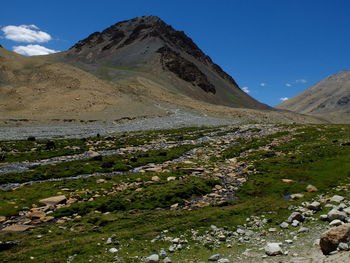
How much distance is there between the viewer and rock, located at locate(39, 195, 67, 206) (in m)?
20.1

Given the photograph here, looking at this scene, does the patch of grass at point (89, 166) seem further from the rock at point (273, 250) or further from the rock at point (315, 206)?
the rock at point (273, 250)

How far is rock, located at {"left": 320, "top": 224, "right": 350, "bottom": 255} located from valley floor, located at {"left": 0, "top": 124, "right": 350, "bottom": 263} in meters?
0.44

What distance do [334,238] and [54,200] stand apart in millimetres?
16068

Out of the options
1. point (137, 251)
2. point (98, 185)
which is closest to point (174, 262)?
point (137, 251)

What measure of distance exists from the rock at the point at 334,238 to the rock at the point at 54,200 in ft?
50.1

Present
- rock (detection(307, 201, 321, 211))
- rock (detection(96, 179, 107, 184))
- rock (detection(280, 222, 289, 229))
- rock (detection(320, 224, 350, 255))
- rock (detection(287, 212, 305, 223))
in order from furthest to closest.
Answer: rock (detection(96, 179, 107, 184))
rock (detection(307, 201, 321, 211))
rock (detection(287, 212, 305, 223))
rock (detection(280, 222, 289, 229))
rock (detection(320, 224, 350, 255))

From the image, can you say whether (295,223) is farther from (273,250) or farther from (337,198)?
(337,198)

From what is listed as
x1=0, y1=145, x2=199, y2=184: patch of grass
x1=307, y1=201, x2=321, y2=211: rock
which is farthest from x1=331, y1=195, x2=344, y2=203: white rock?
x1=0, y1=145, x2=199, y2=184: patch of grass

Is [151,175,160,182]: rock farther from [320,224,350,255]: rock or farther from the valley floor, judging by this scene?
[320,224,350,255]: rock

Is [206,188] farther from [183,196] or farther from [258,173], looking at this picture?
[258,173]

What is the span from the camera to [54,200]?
20.4 meters

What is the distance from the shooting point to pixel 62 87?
11062cm

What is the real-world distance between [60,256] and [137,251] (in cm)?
308

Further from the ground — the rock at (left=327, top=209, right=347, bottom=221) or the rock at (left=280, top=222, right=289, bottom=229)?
the rock at (left=327, top=209, right=347, bottom=221)
